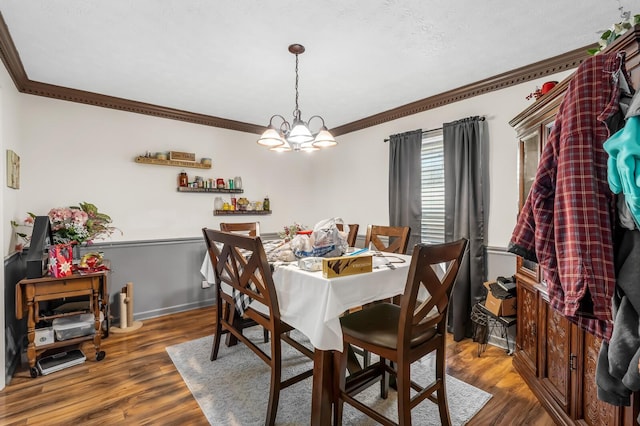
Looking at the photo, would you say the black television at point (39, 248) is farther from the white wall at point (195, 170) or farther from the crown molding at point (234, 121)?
the crown molding at point (234, 121)

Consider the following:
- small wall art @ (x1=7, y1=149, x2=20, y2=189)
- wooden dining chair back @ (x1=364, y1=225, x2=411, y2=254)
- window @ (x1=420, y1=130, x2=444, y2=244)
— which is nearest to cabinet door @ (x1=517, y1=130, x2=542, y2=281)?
wooden dining chair back @ (x1=364, y1=225, x2=411, y2=254)

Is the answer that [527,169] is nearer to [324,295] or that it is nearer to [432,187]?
[432,187]

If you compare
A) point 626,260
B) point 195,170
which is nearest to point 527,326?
point 626,260

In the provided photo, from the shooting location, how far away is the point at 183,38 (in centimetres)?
212

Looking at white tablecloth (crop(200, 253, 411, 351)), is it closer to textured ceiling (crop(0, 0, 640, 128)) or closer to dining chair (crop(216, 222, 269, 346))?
dining chair (crop(216, 222, 269, 346))

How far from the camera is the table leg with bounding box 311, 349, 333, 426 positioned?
5.11 feet

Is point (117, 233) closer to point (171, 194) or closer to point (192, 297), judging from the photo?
point (171, 194)

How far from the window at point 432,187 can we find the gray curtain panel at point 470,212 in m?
0.26

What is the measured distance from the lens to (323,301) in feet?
4.76

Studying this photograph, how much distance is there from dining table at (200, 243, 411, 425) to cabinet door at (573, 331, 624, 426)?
0.89 m

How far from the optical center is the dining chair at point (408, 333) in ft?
4.54

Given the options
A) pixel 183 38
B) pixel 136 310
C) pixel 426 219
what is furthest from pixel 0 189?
pixel 426 219

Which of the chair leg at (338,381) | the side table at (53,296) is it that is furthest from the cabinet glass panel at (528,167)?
the side table at (53,296)

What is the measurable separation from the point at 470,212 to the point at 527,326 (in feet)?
3.59
